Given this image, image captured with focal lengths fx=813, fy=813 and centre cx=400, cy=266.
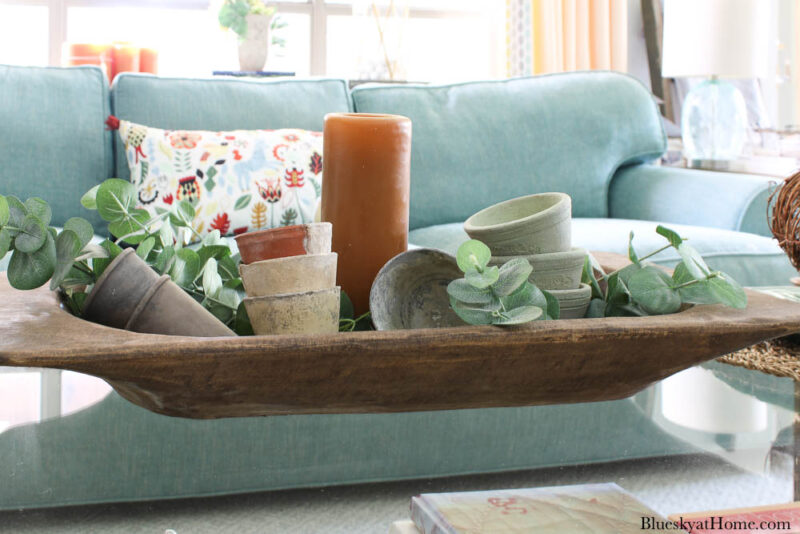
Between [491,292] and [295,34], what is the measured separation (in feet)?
12.1

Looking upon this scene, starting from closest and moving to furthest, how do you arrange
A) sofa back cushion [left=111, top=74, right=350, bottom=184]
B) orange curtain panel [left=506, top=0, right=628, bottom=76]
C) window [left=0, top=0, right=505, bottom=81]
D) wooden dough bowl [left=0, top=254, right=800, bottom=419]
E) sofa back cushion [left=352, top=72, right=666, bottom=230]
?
1. wooden dough bowl [left=0, top=254, right=800, bottom=419]
2. sofa back cushion [left=111, top=74, right=350, bottom=184]
3. sofa back cushion [left=352, top=72, right=666, bottom=230]
4. window [left=0, top=0, right=505, bottom=81]
5. orange curtain panel [left=506, top=0, right=628, bottom=76]

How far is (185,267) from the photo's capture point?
2.11 feet

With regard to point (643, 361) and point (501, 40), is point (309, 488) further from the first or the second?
point (501, 40)

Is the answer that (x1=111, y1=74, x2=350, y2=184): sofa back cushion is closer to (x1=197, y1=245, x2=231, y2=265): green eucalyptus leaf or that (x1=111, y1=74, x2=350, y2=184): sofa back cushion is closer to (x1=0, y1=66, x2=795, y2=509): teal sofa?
(x1=0, y1=66, x2=795, y2=509): teal sofa

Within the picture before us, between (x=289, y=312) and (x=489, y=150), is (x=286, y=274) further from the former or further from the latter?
(x=489, y=150)

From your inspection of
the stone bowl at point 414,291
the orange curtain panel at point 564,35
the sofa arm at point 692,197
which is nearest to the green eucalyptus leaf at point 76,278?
the stone bowl at point 414,291

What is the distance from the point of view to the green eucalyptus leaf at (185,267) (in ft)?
2.07

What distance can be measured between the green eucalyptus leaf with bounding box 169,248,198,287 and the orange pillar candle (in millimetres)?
111

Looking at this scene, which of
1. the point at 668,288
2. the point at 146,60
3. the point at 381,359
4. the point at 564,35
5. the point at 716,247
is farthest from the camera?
the point at 564,35

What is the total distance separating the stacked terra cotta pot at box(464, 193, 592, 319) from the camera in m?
0.58

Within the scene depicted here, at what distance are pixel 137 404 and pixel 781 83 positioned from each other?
3.57 meters

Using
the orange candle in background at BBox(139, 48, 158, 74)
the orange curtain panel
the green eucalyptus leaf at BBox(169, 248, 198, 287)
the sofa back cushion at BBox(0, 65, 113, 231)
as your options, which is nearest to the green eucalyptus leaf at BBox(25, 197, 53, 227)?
the green eucalyptus leaf at BBox(169, 248, 198, 287)

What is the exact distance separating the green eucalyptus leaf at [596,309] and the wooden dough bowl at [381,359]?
0.06m

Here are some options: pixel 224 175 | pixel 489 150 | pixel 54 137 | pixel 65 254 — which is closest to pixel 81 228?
pixel 65 254
